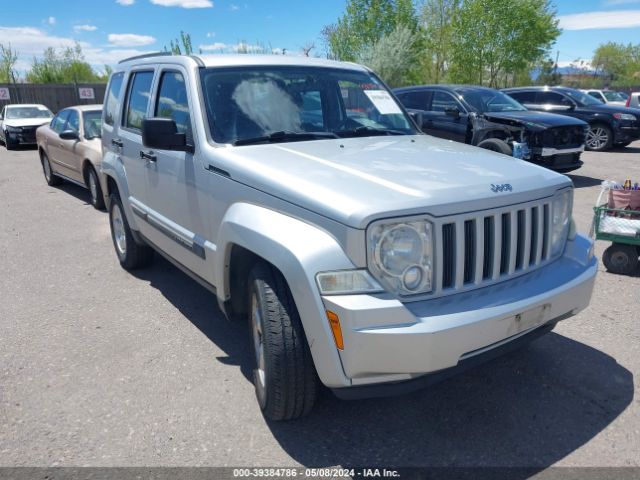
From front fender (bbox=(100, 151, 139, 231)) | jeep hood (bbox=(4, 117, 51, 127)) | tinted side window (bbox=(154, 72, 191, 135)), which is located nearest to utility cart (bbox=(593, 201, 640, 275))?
tinted side window (bbox=(154, 72, 191, 135))

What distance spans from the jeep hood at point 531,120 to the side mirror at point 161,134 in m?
7.42

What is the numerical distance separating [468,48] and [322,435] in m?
35.4

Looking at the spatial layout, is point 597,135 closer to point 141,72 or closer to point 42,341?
point 141,72

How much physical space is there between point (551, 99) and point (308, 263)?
47.8 feet

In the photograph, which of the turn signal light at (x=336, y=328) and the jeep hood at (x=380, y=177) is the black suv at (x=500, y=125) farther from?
the turn signal light at (x=336, y=328)

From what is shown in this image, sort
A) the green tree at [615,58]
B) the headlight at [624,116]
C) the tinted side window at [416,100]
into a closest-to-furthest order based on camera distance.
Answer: the tinted side window at [416,100] → the headlight at [624,116] → the green tree at [615,58]

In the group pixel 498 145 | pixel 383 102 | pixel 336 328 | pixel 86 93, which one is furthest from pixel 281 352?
pixel 86 93

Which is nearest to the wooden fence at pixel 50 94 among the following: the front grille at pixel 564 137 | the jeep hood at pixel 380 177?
the front grille at pixel 564 137

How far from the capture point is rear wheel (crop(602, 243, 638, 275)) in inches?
200

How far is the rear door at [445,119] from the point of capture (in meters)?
9.82

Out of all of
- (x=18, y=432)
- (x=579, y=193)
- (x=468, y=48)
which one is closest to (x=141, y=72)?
(x=18, y=432)

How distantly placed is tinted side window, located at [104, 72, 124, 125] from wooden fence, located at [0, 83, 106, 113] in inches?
1014

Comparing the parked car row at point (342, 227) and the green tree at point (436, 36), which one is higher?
the green tree at point (436, 36)

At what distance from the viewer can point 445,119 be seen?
33.2 feet
